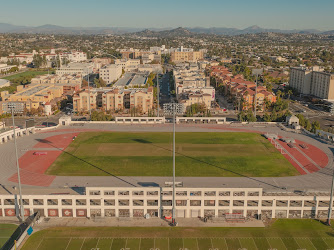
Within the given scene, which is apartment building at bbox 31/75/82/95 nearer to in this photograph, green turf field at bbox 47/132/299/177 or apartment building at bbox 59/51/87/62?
green turf field at bbox 47/132/299/177

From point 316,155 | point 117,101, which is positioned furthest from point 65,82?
point 316,155

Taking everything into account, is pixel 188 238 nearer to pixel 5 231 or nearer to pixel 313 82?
pixel 5 231

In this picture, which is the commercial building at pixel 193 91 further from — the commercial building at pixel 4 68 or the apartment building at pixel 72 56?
the apartment building at pixel 72 56

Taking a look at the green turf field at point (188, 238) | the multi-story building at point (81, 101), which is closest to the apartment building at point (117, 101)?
the multi-story building at point (81, 101)

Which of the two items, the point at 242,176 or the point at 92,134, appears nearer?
the point at 242,176

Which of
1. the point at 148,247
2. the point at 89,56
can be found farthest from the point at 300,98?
the point at 89,56

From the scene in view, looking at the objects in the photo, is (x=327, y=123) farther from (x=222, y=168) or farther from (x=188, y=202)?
(x=188, y=202)
